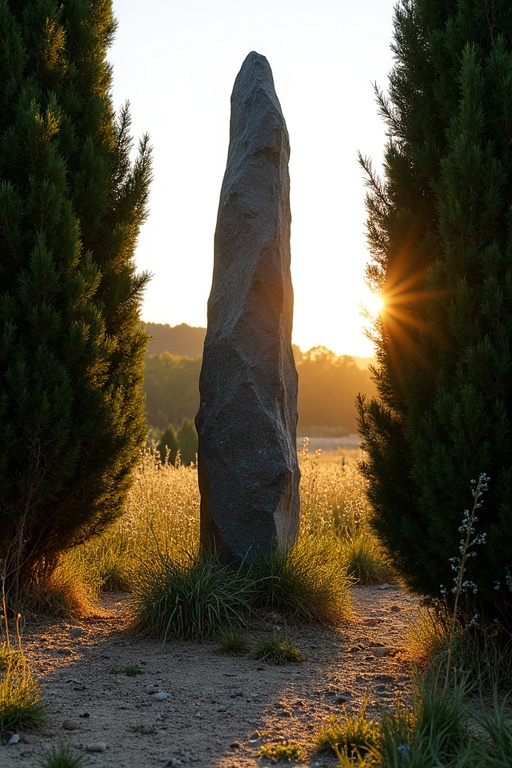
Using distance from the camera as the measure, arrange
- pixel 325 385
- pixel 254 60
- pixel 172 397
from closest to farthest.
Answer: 1. pixel 254 60
2. pixel 172 397
3. pixel 325 385

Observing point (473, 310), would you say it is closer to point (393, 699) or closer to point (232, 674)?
point (393, 699)

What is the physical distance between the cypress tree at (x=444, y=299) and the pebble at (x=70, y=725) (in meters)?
2.13

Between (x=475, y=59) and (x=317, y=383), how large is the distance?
4313cm

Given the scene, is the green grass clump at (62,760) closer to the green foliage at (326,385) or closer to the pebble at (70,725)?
the pebble at (70,725)

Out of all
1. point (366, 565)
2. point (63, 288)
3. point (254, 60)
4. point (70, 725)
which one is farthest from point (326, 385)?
point (70, 725)

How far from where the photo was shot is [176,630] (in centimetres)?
545

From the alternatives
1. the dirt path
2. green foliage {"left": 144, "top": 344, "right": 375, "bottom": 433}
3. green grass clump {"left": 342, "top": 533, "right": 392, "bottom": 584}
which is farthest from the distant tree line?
the dirt path

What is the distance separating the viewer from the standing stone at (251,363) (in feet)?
20.4

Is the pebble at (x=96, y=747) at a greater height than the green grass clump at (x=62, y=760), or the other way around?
the green grass clump at (x=62, y=760)

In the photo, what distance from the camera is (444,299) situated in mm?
4523

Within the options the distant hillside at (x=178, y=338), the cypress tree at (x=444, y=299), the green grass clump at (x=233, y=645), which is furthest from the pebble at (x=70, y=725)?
the distant hillside at (x=178, y=338)

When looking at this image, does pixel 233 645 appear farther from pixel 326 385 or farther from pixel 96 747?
pixel 326 385

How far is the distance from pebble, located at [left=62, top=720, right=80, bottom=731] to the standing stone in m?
2.48

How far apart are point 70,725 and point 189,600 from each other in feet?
5.87
